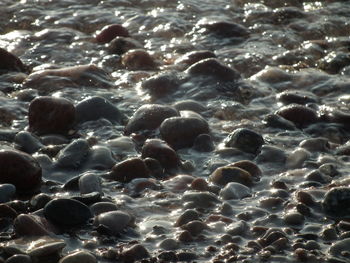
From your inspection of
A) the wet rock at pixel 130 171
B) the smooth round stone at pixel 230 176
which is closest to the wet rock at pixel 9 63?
the wet rock at pixel 130 171

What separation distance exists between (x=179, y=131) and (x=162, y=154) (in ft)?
0.95

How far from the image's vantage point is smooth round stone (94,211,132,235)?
3520 millimetres

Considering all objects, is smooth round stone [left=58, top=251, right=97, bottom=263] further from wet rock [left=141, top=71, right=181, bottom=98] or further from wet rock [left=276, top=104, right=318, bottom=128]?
wet rock [left=141, top=71, right=181, bottom=98]

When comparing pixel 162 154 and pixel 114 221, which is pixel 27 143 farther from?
pixel 114 221

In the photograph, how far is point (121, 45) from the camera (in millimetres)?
5973

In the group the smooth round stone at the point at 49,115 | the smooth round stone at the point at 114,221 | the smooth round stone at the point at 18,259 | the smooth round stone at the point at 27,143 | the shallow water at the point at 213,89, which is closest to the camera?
the smooth round stone at the point at 18,259

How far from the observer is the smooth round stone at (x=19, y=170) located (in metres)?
3.84

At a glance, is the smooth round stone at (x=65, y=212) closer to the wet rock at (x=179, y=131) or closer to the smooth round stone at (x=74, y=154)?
the smooth round stone at (x=74, y=154)

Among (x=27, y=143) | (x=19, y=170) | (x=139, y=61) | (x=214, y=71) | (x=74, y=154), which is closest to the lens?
(x=19, y=170)

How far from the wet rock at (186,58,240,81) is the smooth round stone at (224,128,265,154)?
3.13 ft

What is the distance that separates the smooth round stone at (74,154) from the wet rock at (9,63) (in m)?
1.40

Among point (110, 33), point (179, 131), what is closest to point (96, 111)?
point (179, 131)

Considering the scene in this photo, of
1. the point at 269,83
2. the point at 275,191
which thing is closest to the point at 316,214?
the point at 275,191

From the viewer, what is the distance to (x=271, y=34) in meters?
6.34
